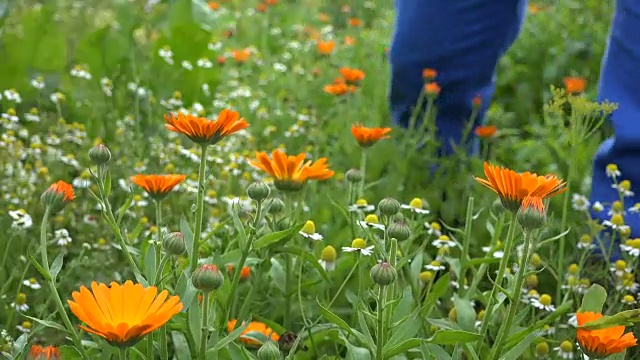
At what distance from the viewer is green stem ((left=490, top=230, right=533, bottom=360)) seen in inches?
34.7

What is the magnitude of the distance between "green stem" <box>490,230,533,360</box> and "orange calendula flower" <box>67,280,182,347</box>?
14.0 inches

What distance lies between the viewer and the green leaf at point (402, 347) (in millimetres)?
934

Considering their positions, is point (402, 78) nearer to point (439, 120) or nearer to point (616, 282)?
point (439, 120)

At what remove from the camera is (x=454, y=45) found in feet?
6.40

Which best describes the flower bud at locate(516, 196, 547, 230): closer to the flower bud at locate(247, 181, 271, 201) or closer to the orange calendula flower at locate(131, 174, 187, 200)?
the flower bud at locate(247, 181, 271, 201)

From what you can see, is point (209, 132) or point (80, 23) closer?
point (209, 132)

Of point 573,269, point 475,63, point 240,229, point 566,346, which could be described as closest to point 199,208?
point 240,229

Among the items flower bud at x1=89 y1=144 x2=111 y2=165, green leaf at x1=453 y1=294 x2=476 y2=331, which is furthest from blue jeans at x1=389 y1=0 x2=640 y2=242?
flower bud at x1=89 y1=144 x2=111 y2=165

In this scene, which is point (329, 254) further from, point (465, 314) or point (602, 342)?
point (602, 342)

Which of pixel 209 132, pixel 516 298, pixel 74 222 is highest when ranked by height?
pixel 209 132

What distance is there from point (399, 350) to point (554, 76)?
2.26 metres

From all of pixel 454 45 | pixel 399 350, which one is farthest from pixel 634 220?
pixel 399 350

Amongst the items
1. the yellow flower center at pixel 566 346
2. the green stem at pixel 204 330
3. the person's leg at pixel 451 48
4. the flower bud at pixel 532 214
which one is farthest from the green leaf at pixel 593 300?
the person's leg at pixel 451 48

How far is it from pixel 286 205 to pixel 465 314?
274 millimetres
